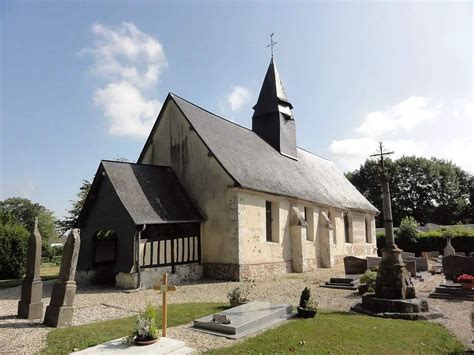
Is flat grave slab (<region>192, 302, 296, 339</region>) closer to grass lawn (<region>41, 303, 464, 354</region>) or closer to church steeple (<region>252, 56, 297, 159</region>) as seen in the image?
grass lawn (<region>41, 303, 464, 354</region>)

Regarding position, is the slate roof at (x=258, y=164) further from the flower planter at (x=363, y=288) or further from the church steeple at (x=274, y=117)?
the flower planter at (x=363, y=288)

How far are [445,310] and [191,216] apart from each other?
31.5 ft

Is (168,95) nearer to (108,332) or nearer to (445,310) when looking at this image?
(108,332)

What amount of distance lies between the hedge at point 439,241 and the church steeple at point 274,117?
551 inches

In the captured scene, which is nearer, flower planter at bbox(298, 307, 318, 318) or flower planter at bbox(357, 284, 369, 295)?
flower planter at bbox(298, 307, 318, 318)

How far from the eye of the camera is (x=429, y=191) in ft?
158

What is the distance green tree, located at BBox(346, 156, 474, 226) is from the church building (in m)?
33.6

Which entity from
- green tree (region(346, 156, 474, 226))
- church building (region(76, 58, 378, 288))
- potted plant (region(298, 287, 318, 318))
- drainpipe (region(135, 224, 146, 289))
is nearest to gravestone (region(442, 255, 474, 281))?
church building (region(76, 58, 378, 288))

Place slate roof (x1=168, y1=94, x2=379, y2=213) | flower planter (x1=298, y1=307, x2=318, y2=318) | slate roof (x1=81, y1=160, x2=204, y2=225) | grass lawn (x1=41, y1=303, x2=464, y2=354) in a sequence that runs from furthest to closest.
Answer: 1. slate roof (x1=168, y1=94, x2=379, y2=213)
2. slate roof (x1=81, y1=160, x2=204, y2=225)
3. flower planter (x1=298, y1=307, x2=318, y2=318)
4. grass lawn (x1=41, y1=303, x2=464, y2=354)

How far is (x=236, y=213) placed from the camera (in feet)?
46.2

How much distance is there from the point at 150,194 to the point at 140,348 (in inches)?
367

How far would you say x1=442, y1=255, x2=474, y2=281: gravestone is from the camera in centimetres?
1240

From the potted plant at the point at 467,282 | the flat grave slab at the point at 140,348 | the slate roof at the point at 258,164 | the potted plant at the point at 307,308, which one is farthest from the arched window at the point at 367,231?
the flat grave slab at the point at 140,348

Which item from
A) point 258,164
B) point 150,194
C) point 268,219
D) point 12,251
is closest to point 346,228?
point 268,219
